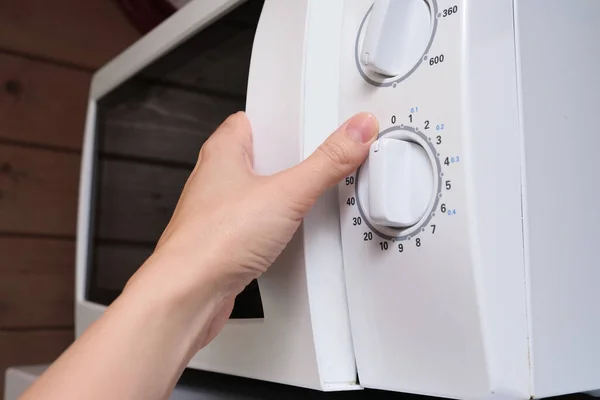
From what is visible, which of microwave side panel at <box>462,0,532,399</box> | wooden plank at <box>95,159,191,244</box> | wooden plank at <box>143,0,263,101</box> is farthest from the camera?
wooden plank at <box>95,159,191,244</box>

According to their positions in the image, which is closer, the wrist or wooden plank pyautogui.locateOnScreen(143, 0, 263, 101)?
the wrist

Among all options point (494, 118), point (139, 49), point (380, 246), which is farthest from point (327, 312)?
point (139, 49)

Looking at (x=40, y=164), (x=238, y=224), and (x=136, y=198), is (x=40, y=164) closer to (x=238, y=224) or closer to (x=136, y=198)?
(x=136, y=198)

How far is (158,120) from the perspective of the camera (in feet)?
2.52

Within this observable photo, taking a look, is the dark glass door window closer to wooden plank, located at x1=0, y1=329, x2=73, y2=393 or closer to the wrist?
the wrist

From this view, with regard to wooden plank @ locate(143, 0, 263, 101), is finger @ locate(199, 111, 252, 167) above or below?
below

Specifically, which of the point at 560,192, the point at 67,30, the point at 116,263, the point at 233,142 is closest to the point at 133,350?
the point at 233,142

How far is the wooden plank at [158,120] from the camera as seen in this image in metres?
0.66

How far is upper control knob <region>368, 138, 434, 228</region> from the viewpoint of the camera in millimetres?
390

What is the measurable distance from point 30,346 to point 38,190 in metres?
0.26

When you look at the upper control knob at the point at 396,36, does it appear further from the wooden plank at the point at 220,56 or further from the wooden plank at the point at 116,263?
the wooden plank at the point at 116,263

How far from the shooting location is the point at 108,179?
0.88 m

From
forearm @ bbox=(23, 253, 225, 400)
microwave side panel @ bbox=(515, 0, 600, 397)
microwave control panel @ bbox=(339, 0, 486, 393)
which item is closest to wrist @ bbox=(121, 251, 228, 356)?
forearm @ bbox=(23, 253, 225, 400)

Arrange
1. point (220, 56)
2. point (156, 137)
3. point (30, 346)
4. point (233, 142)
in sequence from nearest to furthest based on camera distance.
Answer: point (233, 142)
point (220, 56)
point (156, 137)
point (30, 346)
